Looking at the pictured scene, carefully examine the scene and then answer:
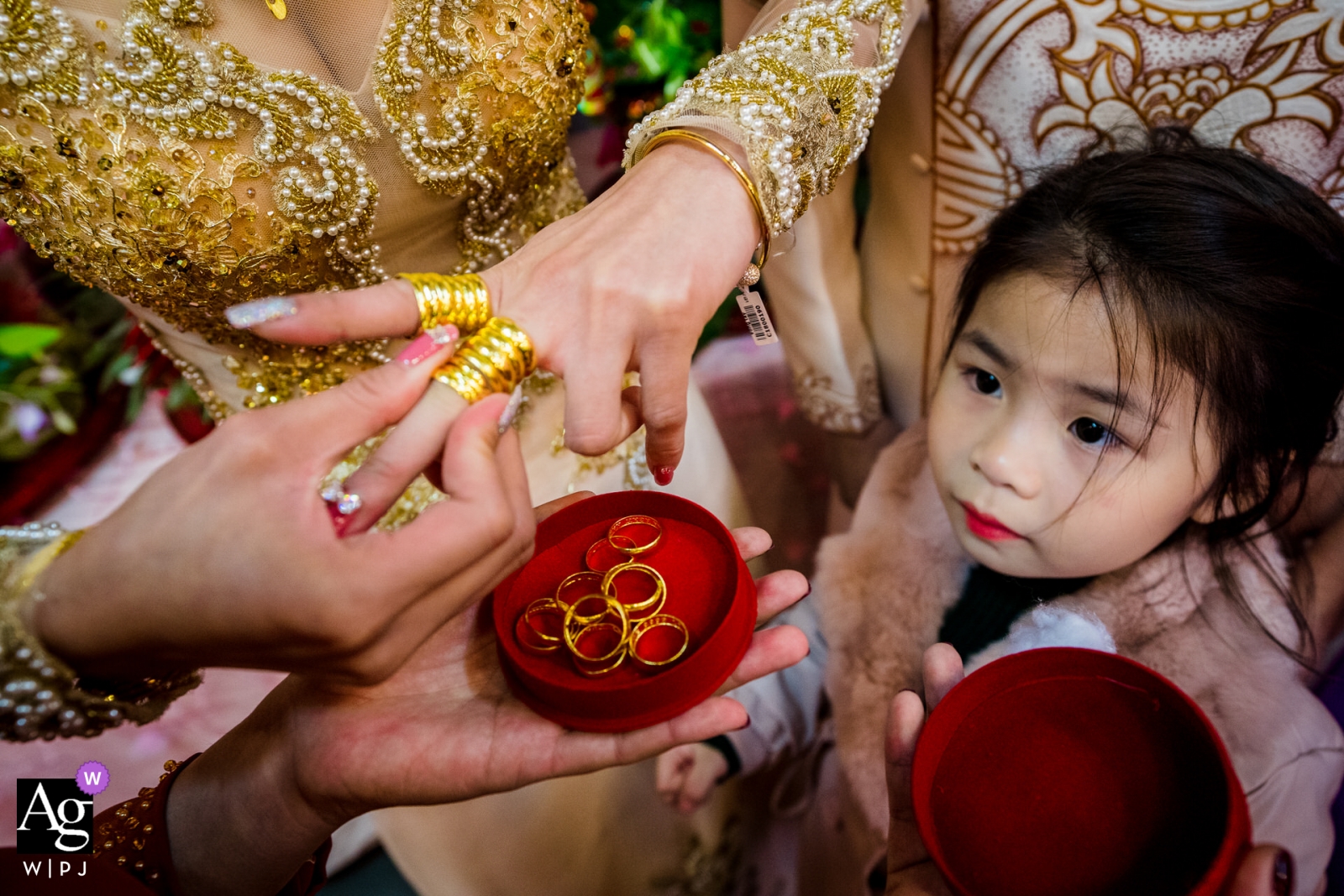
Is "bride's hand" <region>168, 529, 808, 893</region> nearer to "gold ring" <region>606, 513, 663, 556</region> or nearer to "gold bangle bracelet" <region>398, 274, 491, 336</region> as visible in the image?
"gold ring" <region>606, 513, 663, 556</region>

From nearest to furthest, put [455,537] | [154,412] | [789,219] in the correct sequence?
[455,537], [789,219], [154,412]

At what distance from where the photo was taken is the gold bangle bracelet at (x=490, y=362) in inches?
19.7

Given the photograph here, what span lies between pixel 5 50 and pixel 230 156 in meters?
0.15

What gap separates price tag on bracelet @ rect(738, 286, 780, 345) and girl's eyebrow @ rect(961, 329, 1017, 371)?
19 centimetres

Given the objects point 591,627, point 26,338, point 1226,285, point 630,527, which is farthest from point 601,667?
point 26,338

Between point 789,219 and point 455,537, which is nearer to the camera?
point 455,537

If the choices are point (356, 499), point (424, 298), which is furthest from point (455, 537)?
point (424, 298)

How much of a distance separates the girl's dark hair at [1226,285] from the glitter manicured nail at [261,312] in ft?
2.04

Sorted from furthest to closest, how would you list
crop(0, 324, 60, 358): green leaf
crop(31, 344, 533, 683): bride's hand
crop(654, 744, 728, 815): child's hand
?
crop(0, 324, 60, 358): green leaf → crop(654, 744, 728, 815): child's hand → crop(31, 344, 533, 683): bride's hand

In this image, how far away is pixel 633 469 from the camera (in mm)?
971

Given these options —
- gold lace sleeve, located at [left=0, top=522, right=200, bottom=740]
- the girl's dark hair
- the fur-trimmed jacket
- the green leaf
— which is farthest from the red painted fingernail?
the green leaf

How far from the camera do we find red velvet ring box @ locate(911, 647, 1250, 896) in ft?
1.68

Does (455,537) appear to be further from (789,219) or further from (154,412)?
(154,412)

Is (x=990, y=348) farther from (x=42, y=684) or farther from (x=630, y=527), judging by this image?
(x=42, y=684)
